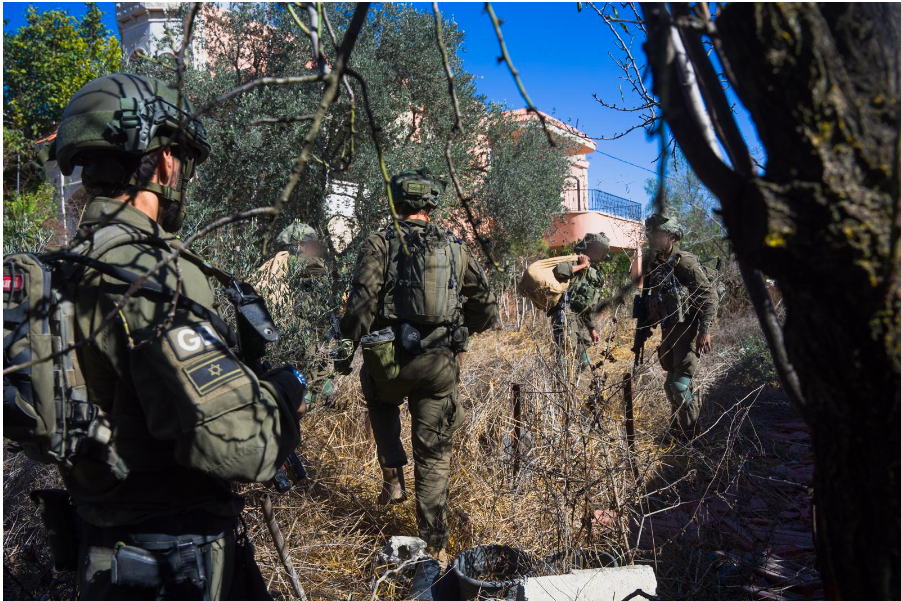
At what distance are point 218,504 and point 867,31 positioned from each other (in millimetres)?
1733

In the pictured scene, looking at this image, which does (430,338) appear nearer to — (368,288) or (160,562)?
(368,288)

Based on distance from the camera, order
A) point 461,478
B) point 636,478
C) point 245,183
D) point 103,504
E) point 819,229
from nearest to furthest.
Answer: point 819,229 → point 103,504 → point 636,478 → point 461,478 → point 245,183

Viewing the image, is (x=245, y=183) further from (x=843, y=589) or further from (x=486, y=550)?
(x=843, y=589)

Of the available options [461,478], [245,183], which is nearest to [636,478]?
[461,478]

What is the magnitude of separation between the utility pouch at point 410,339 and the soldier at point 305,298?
0.61 m

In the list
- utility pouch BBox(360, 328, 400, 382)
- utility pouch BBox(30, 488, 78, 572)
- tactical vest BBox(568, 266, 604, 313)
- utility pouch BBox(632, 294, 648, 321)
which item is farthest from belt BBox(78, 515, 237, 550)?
tactical vest BBox(568, 266, 604, 313)

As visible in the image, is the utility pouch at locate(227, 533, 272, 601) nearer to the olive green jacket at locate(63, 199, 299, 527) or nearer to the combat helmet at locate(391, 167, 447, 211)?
the olive green jacket at locate(63, 199, 299, 527)

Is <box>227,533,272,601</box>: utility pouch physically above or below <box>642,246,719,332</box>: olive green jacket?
below

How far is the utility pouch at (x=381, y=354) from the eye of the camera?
3.47 m

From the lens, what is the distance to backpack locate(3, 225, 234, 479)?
56.2 inches

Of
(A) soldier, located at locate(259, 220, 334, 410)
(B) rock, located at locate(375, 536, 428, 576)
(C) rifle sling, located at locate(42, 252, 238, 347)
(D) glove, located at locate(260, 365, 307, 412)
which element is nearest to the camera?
(C) rifle sling, located at locate(42, 252, 238, 347)

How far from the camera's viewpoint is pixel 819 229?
882 mm

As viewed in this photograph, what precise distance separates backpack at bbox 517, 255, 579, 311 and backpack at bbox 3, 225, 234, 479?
4886mm

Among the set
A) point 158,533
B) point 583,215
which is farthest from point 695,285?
point 583,215
